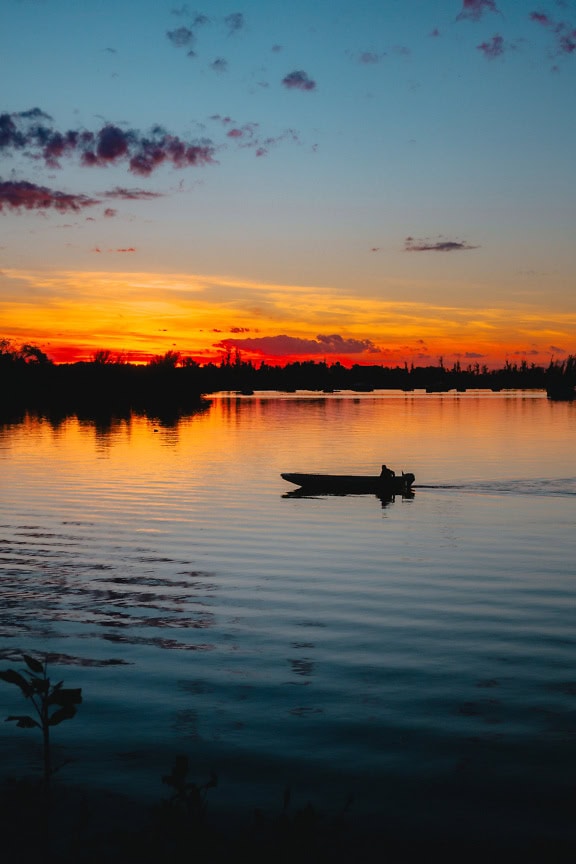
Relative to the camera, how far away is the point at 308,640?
68.6 ft

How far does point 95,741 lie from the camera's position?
14.1m

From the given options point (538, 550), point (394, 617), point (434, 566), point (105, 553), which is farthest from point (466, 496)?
point (394, 617)

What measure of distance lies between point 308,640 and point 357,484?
35904 mm

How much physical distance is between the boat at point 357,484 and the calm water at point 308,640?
223cm

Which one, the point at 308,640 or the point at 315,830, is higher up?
the point at 315,830

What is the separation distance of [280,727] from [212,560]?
60.0 ft

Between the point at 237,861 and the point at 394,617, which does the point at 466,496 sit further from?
the point at 237,861

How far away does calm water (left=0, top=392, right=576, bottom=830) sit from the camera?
13.2 m

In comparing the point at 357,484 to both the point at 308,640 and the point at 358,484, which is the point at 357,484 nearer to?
the point at 358,484

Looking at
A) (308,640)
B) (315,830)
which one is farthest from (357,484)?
(315,830)

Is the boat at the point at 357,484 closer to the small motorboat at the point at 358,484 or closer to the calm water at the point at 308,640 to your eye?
the small motorboat at the point at 358,484

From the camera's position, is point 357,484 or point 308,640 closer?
point 308,640

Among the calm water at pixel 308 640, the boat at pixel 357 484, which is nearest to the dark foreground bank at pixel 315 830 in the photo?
the calm water at pixel 308 640

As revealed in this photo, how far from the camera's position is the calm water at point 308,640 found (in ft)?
43.3
